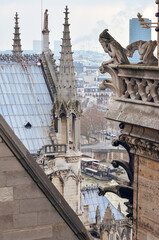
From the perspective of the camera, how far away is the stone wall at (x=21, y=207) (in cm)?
964

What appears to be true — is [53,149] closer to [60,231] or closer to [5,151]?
[60,231]

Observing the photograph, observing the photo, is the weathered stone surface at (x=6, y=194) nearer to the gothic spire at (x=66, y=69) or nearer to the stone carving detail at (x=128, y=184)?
the stone carving detail at (x=128, y=184)

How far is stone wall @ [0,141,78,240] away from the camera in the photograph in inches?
380

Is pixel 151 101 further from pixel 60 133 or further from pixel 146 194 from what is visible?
pixel 60 133

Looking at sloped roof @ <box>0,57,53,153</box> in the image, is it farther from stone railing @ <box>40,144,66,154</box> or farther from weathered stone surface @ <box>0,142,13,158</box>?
weathered stone surface @ <box>0,142,13,158</box>

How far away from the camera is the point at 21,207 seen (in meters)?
9.71

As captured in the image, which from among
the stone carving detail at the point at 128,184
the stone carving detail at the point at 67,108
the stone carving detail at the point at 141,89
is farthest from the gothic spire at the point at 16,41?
the stone carving detail at the point at 141,89

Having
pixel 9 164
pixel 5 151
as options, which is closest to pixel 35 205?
pixel 9 164

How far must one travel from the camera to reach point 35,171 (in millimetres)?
9695

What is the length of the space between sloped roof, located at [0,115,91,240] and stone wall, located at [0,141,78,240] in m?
0.06

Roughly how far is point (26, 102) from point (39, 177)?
27.2 metres

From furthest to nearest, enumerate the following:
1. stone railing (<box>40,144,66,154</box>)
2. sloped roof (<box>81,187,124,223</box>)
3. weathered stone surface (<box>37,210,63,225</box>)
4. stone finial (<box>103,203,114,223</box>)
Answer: sloped roof (<box>81,187,124,223</box>) → stone finial (<box>103,203,114,223</box>) → stone railing (<box>40,144,66,154</box>) → weathered stone surface (<box>37,210,63,225</box>)

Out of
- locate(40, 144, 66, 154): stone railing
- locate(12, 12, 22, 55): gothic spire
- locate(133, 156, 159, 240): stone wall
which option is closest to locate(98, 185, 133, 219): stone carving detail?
locate(133, 156, 159, 240): stone wall

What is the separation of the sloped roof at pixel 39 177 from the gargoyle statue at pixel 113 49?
343 centimetres
